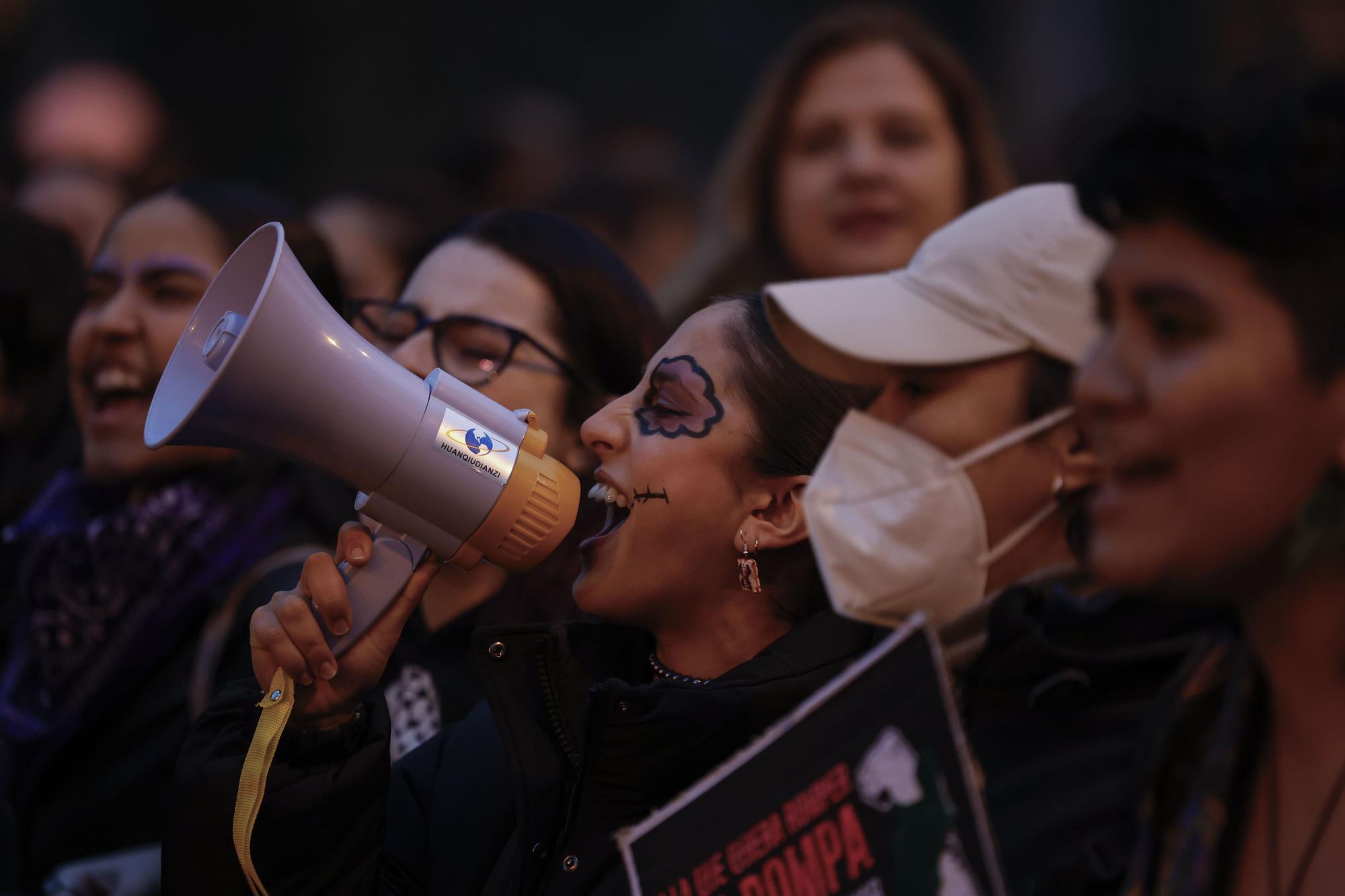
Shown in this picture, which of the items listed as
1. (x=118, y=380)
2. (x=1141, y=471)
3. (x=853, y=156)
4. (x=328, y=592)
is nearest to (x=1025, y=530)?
(x=1141, y=471)

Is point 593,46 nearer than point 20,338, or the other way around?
point 20,338

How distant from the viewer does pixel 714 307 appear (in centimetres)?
297

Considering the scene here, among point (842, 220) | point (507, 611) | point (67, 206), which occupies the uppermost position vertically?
point (67, 206)

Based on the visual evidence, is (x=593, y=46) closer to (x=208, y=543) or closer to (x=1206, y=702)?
(x=208, y=543)

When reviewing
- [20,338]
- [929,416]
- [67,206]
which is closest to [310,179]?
[67,206]

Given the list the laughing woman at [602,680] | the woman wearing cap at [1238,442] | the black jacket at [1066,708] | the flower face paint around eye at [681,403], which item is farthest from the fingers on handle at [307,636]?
the woman wearing cap at [1238,442]

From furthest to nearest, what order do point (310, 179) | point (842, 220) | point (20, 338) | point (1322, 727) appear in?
1. point (310, 179)
2. point (20, 338)
3. point (842, 220)
4. point (1322, 727)

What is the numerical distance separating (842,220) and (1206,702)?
2.76 metres

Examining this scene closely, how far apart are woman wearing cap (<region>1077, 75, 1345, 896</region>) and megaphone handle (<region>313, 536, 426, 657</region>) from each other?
1319 mm

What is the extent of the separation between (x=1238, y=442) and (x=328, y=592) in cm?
160

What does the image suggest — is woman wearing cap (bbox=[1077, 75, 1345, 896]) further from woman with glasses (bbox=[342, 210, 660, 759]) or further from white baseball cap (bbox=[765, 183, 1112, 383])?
woman with glasses (bbox=[342, 210, 660, 759])

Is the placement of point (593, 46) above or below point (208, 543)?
above

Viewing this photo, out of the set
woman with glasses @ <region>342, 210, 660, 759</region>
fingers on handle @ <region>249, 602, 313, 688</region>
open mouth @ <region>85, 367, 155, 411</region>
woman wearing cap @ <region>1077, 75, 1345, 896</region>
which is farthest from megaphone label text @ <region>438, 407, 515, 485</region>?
open mouth @ <region>85, 367, 155, 411</region>

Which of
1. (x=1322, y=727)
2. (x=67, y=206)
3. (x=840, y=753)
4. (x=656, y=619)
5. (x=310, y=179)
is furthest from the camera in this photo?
(x=310, y=179)
